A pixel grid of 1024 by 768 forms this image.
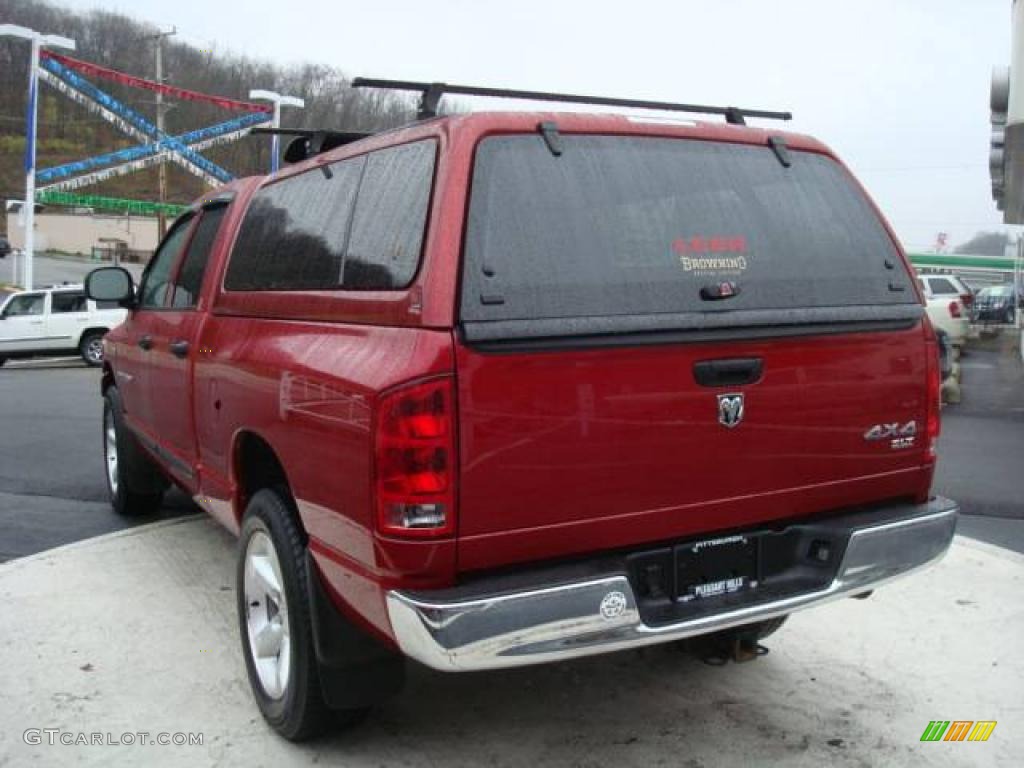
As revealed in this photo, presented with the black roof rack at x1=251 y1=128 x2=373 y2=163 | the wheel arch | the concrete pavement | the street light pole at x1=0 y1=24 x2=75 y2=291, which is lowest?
the concrete pavement

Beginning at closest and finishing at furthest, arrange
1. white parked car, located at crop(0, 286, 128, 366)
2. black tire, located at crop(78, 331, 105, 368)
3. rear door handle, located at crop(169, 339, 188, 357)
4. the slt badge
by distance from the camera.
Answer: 1. the slt badge
2. rear door handle, located at crop(169, 339, 188, 357)
3. white parked car, located at crop(0, 286, 128, 366)
4. black tire, located at crop(78, 331, 105, 368)

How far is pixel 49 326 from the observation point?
19.0 m

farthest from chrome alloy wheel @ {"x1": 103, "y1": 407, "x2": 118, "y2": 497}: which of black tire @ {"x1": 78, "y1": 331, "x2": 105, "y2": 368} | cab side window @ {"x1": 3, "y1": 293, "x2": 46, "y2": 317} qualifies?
cab side window @ {"x1": 3, "y1": 293, "x2": 46, "y2": 317}

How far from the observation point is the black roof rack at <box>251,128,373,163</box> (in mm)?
3936

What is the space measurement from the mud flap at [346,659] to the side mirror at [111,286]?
2.96 m

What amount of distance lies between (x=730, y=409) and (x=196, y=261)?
2.83 metres

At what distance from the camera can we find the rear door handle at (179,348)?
14.1 feet

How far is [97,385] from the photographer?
14.9 m

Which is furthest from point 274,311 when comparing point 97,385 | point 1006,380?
point 1006,380

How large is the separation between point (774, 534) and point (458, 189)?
1436 millimetres

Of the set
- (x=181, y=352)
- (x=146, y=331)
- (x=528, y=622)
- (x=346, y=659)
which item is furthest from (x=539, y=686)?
(x=146, y=331)

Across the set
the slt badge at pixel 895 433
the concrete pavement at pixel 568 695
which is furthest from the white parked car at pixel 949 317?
the slt badge at pixel 895 433

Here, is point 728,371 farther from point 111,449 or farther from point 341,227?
point 111,449

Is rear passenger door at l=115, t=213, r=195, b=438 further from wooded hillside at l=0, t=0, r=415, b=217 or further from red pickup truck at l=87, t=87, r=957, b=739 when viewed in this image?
wooded hillside at l=0, t=0, r=415, b=217
